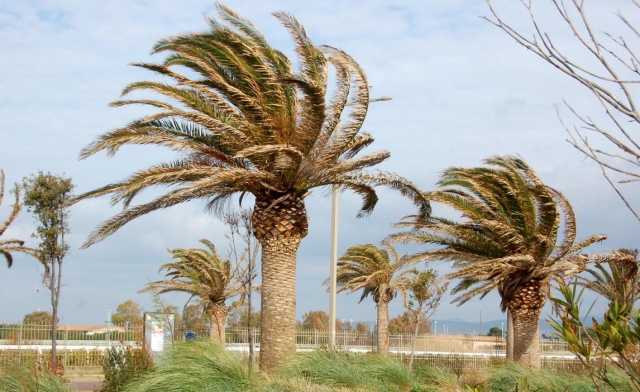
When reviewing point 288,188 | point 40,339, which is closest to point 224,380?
point 288,188

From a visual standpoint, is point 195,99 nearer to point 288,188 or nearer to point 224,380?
point 288,188

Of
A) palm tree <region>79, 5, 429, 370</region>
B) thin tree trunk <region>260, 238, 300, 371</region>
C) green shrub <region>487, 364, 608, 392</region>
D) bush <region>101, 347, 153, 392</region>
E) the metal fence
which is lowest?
the metal fence

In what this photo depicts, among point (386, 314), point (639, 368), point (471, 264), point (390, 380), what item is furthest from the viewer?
point (386, 314)

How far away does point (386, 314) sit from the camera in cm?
3747

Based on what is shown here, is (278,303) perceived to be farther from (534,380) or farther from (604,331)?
(604,331)

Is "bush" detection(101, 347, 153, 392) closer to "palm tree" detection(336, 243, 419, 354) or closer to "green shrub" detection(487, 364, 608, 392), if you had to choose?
"green shrub" detection(487, 364, 608, 392)

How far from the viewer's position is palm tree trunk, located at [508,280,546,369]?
73.8 ft

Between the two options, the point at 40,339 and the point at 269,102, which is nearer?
the point at 269,102

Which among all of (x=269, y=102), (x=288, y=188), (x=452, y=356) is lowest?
(x=452, y=356)

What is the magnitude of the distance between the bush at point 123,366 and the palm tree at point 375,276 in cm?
2001

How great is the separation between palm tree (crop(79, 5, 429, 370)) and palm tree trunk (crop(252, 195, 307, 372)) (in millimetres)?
19

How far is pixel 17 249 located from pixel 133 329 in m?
6.76

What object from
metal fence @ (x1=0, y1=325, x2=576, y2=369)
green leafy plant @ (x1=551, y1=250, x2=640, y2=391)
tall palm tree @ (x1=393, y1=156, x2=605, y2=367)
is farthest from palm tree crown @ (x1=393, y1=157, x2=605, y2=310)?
green leafy plant @ (x1=551, y1=250, x2=640, y2=391)

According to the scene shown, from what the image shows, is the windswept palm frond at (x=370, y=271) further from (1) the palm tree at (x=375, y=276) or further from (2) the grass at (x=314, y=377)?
(2) the grass at (x=314, y=377)
